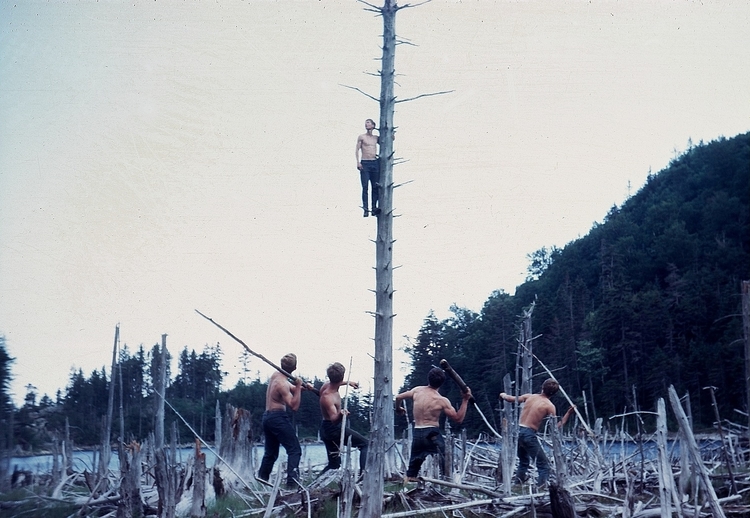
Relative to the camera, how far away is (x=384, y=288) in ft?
25.4

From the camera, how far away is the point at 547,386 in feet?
33.9

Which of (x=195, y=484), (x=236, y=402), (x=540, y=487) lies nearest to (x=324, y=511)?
(x=195, y=484)

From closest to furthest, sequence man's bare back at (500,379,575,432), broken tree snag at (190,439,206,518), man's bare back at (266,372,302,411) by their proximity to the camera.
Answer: broken tree snag at (190,439,206,518)
man's bare back at (266,372,302,411)
man's bare back at (500,379,575,432)

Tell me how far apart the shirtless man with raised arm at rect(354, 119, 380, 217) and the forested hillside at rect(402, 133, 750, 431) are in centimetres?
3382

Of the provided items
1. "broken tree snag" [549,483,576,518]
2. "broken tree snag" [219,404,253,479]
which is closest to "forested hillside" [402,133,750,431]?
"broken tree snag" [219,404,253,479]

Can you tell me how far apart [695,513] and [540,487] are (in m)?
3.50

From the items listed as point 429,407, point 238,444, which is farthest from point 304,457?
point 429,407

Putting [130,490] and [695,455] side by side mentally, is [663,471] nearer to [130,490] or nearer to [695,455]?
[695,455]

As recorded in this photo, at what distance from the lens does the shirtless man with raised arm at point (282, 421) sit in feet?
30.3

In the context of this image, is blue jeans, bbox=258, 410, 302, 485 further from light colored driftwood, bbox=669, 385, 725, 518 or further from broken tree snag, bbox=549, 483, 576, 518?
light colored driftwood, bbox=669, 385, 725, 518

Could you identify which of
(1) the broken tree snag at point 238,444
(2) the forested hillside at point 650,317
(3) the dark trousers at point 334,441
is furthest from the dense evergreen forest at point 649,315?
(3) the dark trousers at point 334,441

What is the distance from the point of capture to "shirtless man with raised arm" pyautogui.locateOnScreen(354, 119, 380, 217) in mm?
8102

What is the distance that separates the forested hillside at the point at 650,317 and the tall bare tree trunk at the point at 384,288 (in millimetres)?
33926

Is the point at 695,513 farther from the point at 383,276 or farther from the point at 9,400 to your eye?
the point at 9,400
